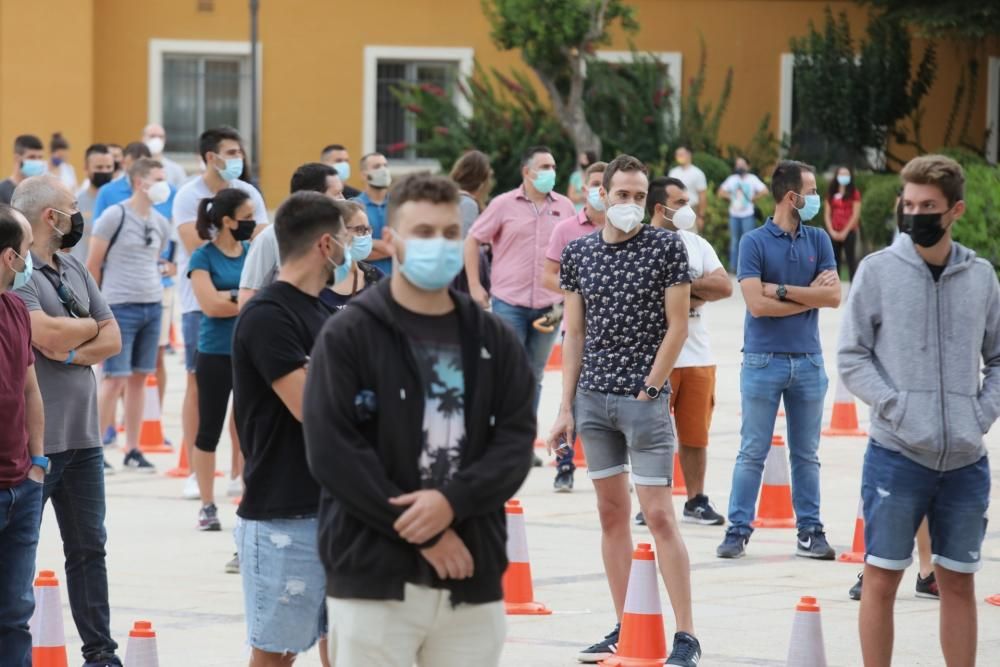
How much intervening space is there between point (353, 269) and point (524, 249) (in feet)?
16.5

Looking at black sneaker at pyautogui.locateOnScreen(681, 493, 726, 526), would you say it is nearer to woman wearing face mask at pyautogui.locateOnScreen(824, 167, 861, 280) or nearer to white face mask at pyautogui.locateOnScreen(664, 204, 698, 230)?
white face mask at pyautogui.locateOnScreen(664, 204, 698, 230)

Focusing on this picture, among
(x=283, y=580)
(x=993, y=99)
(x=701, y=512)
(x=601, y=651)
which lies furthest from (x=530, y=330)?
(x=993, y=99)

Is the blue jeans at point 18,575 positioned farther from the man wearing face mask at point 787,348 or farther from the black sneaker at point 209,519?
the man wearing face mask at point 787,348

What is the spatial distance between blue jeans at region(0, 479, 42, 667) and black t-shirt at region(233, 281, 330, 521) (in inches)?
36.4

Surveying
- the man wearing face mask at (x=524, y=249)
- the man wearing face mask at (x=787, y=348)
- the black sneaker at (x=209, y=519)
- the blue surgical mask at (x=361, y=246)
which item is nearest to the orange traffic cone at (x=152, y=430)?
the man wearing face mask at (x=524, y=249)

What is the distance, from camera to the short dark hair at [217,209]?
10016 mm

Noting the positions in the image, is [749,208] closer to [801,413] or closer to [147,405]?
[147,405]

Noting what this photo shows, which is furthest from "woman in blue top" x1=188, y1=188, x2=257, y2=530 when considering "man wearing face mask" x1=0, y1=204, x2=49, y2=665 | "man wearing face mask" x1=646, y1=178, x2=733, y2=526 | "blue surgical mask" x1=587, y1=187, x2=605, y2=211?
"man wearing face mask" x1=0, y1=204, x2=49, y2=665

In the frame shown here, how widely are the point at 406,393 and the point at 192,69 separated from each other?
29034 millimetres

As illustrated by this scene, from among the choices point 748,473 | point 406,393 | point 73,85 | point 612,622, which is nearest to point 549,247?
point 748,473

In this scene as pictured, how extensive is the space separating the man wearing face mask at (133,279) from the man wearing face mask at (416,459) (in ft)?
25.6

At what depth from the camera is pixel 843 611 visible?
8500 millimetres

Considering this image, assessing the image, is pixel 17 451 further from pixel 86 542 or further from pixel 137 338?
pixel 137 338

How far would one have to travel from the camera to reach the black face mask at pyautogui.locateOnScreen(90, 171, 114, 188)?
14.9 meters
